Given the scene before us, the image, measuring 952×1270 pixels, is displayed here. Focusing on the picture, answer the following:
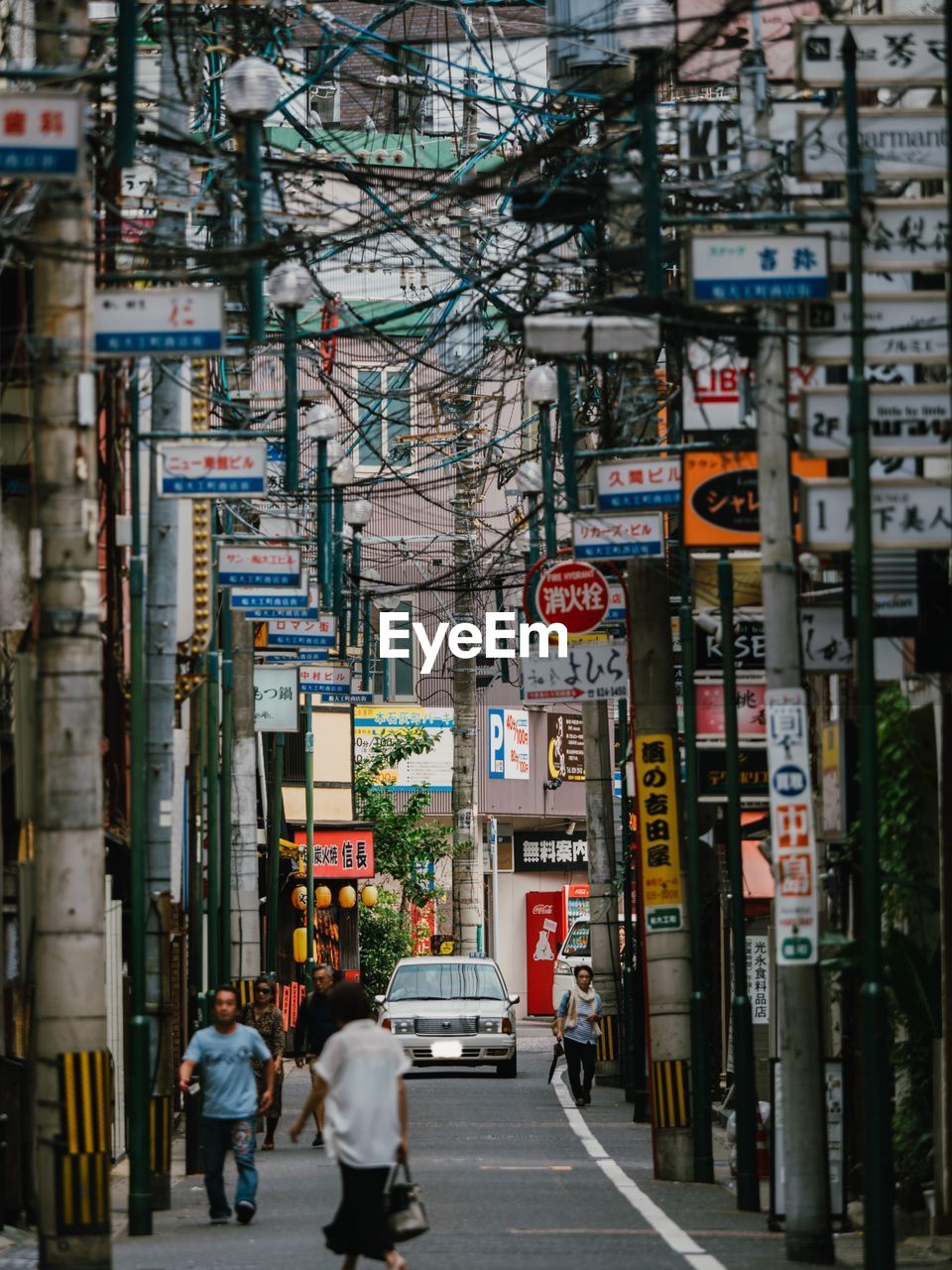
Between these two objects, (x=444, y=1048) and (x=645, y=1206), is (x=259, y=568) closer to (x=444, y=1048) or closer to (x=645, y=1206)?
(x=645, y=1206)

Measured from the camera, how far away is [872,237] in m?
15.9

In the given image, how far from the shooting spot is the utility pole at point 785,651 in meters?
17.4

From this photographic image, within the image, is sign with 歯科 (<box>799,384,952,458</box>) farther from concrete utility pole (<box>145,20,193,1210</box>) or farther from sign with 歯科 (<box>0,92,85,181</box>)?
concrete utility pole (<box>145,20,193,1210</box>)

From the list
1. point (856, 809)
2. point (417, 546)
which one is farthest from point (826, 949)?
point (417, 546)

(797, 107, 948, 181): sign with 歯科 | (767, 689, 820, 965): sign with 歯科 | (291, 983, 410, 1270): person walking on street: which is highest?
(797, 107, 948, 181): sign with 歯科

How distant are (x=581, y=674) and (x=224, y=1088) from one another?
7824mm

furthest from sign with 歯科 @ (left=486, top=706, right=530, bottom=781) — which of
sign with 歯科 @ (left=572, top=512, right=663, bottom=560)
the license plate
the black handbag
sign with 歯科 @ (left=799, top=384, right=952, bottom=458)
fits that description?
the black handbag

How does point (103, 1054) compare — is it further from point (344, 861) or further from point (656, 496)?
point (344, 861)

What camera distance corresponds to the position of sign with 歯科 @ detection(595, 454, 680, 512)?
68.5 feet

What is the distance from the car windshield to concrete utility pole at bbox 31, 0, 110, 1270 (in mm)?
25192

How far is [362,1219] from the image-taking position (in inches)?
542

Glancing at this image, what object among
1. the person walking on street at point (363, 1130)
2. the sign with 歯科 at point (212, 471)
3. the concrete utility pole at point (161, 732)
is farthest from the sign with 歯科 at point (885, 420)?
the concrete utility pole at point (161, 732)

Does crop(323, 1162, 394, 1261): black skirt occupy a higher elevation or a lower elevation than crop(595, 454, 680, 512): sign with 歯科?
lower

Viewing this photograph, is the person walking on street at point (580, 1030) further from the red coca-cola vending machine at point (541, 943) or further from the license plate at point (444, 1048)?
the red coca-cola vending machine at point (541, 943)
